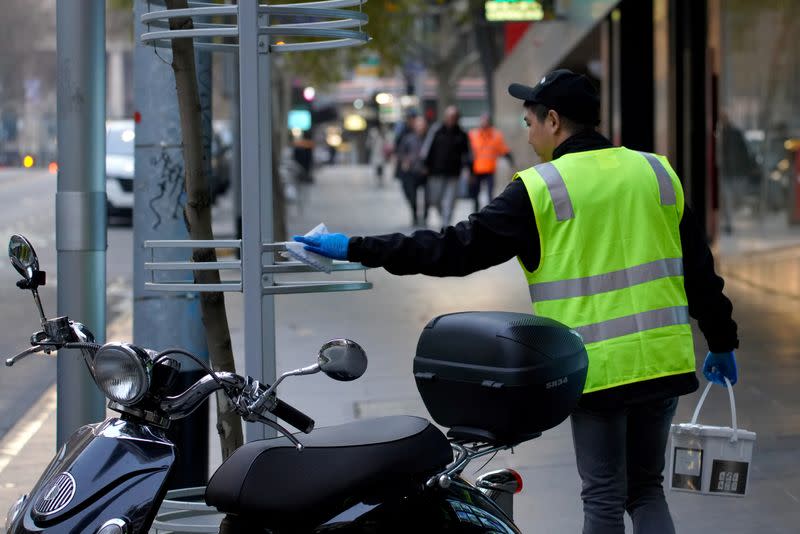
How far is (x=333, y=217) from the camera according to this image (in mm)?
25578

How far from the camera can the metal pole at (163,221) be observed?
211 inches

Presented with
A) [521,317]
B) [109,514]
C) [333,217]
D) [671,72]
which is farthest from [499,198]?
[333,217]

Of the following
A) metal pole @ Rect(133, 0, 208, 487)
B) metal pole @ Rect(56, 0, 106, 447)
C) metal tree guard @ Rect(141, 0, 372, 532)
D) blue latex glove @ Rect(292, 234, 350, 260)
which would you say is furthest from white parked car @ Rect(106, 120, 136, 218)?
blue latex glove @ Rect(292, 234, 350, 260)

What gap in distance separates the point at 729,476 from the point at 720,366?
1.11ft

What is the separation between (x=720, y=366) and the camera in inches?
168

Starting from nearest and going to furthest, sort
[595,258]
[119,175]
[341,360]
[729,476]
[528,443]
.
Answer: [341,360]
[595,258]
[729,476]
[528,443]
[119,175]

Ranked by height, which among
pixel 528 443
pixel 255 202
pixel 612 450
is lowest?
pixel 528 443

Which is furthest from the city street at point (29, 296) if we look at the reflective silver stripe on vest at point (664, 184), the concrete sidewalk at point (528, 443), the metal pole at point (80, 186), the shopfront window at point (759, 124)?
the shopfront window at point (759, 124)

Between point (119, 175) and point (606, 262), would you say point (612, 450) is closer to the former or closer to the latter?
point (606, 262)

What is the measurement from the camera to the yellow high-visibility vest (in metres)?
3.80

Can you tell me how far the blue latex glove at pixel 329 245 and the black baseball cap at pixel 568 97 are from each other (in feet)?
2.34

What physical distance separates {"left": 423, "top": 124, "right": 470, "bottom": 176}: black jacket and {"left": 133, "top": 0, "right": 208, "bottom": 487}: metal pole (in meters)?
14.7

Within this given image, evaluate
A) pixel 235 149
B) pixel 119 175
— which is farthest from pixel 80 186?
pixel 119 175

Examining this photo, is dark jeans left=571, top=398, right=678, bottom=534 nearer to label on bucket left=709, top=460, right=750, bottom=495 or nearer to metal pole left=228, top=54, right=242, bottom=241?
label on bucket left=709, top=460, right=750, bottom=495
